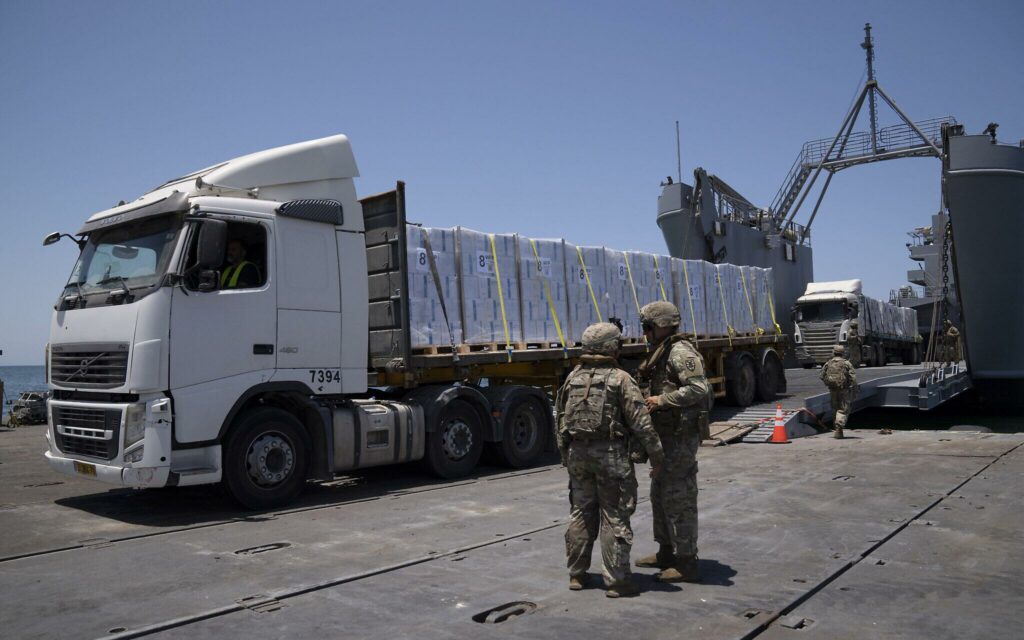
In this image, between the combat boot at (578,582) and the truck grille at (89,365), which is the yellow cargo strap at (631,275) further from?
the combat boot at (578,582)

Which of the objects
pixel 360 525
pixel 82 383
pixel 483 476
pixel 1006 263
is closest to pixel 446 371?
pixel 483 476

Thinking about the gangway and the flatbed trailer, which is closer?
the flatbed trailer

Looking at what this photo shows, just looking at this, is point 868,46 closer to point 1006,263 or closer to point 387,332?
point 1006,263

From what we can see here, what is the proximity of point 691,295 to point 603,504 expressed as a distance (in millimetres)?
10983

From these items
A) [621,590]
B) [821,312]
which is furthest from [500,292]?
[821,312]

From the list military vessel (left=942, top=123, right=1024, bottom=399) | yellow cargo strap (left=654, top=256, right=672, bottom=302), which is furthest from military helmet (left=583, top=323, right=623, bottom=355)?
military vessel (left=942, top=123, right=1024, bottom=399)

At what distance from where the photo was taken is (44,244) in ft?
28.1

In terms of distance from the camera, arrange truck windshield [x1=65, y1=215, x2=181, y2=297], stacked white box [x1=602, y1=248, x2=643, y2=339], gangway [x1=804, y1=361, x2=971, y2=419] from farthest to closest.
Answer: gangway [x1=804, y1=361, x2=971, y2=419]
stacked white box [x1=602, y1=248, x2=643, y2=339]
truck windshield [x1=65, y1=215, x2=181, y2=297]

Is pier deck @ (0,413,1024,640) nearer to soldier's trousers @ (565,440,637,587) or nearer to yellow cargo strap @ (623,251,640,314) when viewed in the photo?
soldier's trousers @ (565,440,637,587)

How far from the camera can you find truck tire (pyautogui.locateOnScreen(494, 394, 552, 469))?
10.8m

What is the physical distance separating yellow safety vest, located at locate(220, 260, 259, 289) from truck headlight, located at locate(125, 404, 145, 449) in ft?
4.69

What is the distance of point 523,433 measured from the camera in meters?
11.1

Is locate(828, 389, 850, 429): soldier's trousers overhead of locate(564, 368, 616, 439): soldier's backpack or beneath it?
beneath

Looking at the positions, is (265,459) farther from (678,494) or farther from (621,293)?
(621,293)
